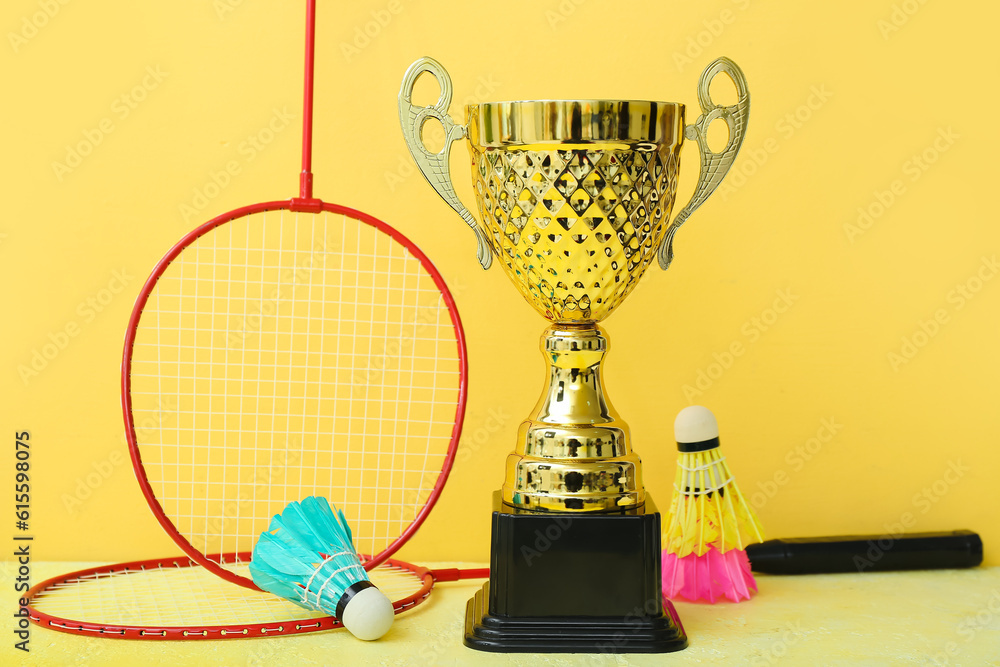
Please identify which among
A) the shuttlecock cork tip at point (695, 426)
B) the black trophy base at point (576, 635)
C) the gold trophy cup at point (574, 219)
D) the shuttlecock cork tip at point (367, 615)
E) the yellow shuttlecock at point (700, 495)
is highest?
the gold trophy cup at point (574, 219)

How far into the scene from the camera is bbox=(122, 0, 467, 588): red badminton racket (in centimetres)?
136

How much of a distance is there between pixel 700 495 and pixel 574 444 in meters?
0.24

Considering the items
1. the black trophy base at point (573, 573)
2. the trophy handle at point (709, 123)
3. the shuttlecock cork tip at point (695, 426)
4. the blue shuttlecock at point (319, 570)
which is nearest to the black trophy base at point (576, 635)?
the black trophy base at point (573, 573)

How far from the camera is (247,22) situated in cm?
136

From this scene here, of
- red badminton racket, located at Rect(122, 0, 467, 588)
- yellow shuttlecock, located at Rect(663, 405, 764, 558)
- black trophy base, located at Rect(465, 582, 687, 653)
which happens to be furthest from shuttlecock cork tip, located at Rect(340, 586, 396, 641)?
yellow shuttlecock, located at Rect(663, 405, 764, 558)

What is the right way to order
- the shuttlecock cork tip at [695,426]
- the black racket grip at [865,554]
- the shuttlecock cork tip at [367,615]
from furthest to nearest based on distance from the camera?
the black racket grip at [865,554] → the shuttlecock cork tip at [695,426] → the shuttlecock cork tip at [367,615]

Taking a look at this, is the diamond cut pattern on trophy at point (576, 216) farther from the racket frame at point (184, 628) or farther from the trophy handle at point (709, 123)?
the racket frame at point (184, 628)

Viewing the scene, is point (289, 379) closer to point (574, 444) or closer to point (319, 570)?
point (319, 570)

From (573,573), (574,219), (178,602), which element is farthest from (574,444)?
(178,602)

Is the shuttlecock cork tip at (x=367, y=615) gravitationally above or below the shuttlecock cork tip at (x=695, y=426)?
below

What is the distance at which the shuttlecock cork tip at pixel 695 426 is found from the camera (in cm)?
122

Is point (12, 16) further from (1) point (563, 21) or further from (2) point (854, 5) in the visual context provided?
(2) point (854, 5)

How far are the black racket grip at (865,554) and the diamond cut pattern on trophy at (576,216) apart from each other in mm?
502

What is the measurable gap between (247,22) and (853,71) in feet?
3.02
